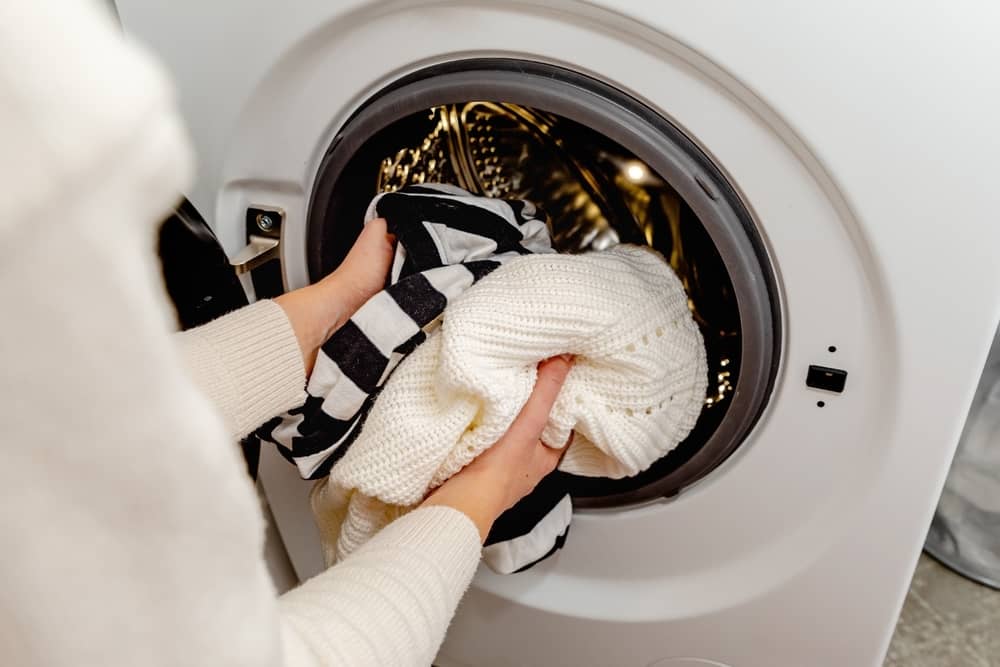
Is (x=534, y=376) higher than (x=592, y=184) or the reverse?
the reverse

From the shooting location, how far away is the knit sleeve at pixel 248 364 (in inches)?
20.3

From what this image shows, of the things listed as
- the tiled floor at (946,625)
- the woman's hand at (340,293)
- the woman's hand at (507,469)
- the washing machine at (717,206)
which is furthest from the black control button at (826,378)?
the tiled floor at (946,625)

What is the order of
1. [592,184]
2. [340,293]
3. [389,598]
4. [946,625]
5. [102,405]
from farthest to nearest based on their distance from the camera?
[946,625]
[592,184]
[340,293]
[389,598]
[102,405]

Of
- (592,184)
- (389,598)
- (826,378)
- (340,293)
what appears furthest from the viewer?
(592,184)

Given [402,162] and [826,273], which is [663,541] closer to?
[826,273]

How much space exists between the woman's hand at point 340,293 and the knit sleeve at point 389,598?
176 mm

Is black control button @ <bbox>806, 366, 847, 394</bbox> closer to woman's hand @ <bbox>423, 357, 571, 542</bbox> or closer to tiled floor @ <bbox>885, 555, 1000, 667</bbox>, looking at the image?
woman's hand @ <bbox>423, 357, 571, 542</bbox>

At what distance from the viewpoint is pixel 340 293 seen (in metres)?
0.60

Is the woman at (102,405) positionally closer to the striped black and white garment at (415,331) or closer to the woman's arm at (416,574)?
the woman's arm at (416,574)

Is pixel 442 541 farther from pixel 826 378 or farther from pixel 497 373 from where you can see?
pixel 826 378

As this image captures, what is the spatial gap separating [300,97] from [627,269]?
0.26 meters

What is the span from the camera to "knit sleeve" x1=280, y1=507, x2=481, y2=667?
0.34m

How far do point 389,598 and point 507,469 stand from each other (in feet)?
0.57

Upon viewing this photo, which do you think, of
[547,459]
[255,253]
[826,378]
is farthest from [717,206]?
[255,253]
